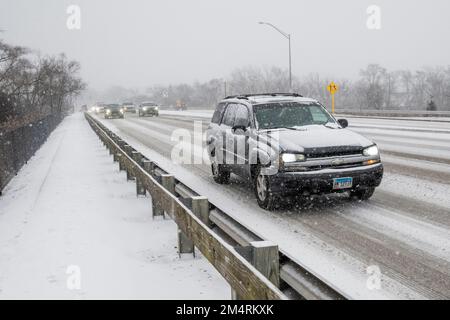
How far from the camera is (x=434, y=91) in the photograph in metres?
146

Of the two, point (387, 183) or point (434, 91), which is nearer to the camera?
point (387, 183)

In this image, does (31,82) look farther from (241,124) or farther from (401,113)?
(241,124)

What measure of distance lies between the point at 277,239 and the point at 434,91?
15383 cm

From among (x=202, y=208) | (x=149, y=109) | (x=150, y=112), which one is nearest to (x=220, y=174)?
(x=202, y=208)

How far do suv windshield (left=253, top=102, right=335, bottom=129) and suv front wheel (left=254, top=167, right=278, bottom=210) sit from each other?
3.65 ft

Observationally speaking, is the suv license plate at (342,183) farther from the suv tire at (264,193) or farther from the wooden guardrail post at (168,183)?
the wooden guardrail post at (168,183)

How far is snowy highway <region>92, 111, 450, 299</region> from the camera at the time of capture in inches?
199

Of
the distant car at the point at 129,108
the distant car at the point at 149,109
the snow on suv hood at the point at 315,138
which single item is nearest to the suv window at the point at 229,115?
the snow on suv hood at the point at 315,138

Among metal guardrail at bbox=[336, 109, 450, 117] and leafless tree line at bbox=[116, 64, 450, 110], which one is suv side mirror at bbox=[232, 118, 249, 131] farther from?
leafless tree line at bbox=[116, 64, 450, 110]

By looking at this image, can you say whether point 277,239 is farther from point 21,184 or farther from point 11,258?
point 21,184
